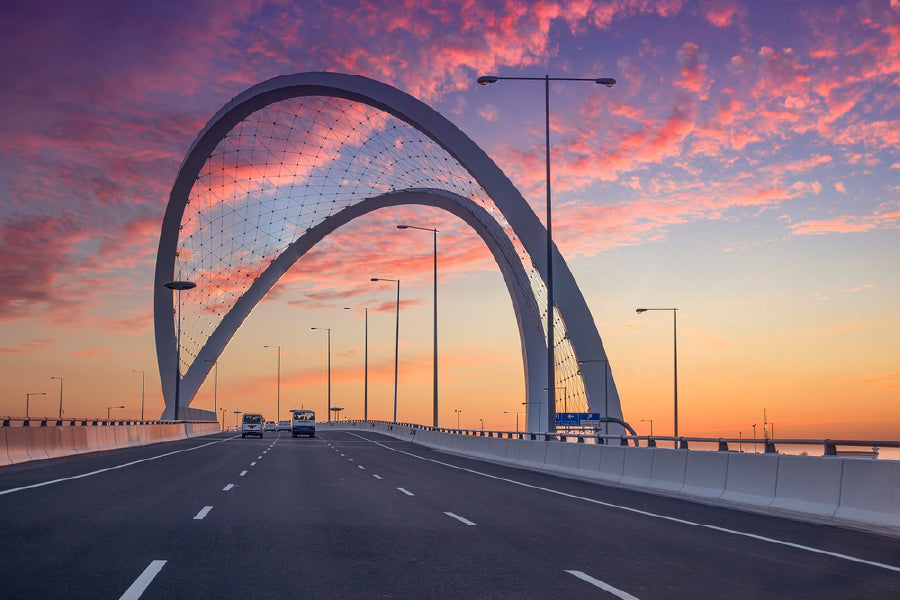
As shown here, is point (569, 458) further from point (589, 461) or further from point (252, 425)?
point (252, 425)

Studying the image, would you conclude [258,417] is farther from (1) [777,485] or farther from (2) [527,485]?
(1) [777,485]

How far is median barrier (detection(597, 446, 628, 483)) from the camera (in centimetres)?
2441

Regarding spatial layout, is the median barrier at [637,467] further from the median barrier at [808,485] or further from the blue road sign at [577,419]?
the blue road sign at [577,419]

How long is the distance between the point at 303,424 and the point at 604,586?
69.5m

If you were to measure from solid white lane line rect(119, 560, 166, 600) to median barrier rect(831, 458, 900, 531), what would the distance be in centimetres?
987

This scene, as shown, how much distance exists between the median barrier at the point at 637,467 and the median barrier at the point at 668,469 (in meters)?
0.19

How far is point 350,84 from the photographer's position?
60.3 m

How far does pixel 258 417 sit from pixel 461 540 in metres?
67.2

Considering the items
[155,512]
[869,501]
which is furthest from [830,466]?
[155,512]

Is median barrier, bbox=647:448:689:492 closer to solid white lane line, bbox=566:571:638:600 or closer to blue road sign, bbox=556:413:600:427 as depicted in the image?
solid white lane line, bbox=566:571:638:600

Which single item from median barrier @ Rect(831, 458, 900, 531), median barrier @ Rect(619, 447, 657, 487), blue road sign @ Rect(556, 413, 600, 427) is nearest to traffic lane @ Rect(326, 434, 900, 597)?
median barrier @ Rect(831, 458, 900, 531)

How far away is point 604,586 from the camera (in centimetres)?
855

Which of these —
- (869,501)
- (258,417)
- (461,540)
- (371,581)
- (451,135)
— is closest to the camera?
(371,581)

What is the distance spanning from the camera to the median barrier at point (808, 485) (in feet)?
48.3
